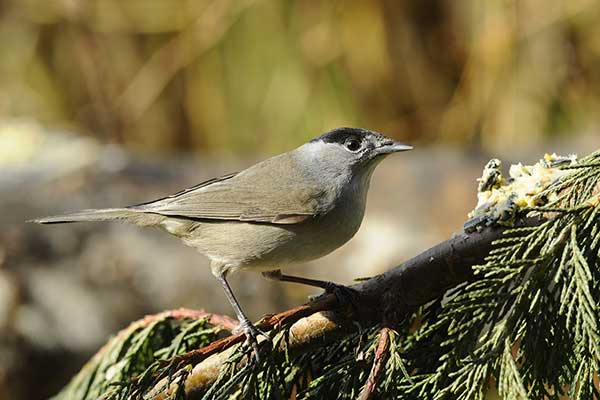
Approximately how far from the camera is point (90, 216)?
2.84 metres

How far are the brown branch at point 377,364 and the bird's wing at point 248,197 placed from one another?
0.98 m

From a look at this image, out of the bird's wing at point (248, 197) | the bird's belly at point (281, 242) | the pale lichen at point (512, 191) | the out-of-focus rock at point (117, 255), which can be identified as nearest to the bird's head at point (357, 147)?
the bird's wing at point (248, 197)

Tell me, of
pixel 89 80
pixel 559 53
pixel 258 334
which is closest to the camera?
pixel 258 334

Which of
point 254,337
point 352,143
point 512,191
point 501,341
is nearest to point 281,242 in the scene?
point 352,143

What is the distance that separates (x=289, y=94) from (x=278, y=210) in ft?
14.1

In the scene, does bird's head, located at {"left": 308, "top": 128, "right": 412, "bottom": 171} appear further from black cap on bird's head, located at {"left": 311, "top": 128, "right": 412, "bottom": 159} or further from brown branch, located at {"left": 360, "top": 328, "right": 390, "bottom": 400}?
brown branch, located at {"left": 360, "top": 328, "right": 390, "bottom": 400}

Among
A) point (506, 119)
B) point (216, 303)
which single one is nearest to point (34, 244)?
point (216, 303)

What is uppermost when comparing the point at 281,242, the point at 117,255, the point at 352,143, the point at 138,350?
the point at 117,255

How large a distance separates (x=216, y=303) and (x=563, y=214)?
9.84ft

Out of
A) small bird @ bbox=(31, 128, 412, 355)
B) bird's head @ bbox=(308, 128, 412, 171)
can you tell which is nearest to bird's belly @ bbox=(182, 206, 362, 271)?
small bird @ bbox=(31, 128, 412, 355)

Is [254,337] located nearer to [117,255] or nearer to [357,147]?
[357,147]

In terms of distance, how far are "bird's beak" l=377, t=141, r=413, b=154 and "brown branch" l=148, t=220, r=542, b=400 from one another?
2.61ft

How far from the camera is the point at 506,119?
6.77 metres

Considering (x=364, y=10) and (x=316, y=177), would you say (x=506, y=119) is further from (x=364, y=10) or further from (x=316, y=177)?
(x=316, y=177)
